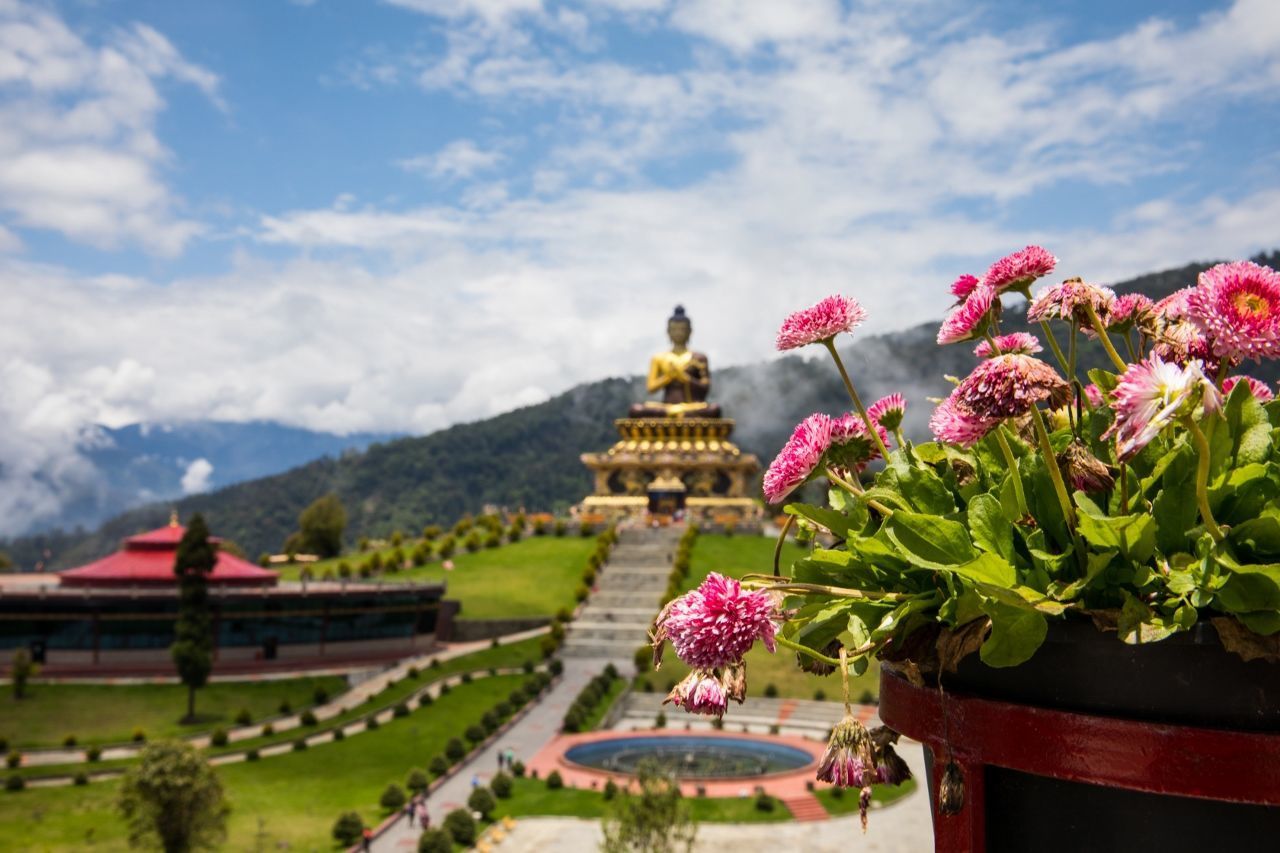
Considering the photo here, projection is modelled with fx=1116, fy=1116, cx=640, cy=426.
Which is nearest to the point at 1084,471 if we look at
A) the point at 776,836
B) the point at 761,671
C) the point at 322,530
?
the point at 776,836

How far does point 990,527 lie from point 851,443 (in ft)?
1.56

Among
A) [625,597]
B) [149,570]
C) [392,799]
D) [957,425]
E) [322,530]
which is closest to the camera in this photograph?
[957,425]

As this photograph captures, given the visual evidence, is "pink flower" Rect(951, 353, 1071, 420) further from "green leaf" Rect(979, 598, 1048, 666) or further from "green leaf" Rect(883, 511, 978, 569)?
"green leaf" Rect(979, 598, 1048, 666)

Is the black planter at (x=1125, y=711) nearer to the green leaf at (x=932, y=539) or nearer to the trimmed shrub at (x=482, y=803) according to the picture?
the green leaf at (x=932, y=539)

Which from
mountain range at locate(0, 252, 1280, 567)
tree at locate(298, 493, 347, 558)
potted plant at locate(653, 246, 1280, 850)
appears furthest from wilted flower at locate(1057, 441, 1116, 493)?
mountain range at locate(0, 252, 1280, 567)

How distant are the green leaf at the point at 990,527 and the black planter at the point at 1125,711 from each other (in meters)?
0.15

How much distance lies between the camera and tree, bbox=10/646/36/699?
2862 centimetres

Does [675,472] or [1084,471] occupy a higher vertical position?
[675,472]

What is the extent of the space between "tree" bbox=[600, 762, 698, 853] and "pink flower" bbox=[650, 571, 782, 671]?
17.0 meters

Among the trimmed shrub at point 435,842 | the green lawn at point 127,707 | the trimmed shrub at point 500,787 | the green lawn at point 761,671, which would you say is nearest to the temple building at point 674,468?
the green lawn at point 761,671

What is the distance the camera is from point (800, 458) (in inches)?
83.2

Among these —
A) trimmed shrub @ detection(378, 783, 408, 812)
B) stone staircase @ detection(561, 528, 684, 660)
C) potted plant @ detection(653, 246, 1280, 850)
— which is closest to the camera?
potted plant @ detection(653, 246, 1280, 850)

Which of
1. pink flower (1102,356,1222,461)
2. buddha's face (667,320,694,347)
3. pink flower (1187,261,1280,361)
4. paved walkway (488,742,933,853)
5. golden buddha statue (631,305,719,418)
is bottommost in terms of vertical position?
paved walkway (488,742,933,853)

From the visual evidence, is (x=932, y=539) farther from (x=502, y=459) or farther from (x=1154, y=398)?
(x=502, y=459)
